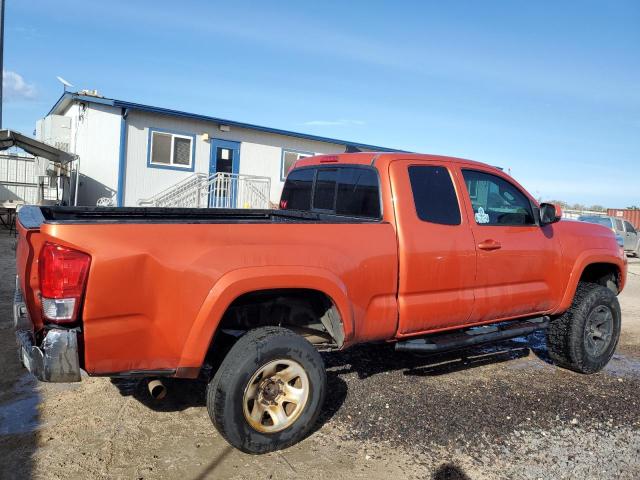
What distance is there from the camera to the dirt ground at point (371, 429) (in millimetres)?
3439

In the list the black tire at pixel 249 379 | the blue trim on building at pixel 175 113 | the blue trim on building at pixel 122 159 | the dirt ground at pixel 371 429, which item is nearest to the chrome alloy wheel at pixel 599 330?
the dirt ground at pixel 371 429

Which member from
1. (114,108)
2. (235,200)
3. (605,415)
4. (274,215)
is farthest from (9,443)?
(235,200)

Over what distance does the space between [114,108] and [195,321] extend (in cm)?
1277

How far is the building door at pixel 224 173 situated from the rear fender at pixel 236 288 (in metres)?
12.7

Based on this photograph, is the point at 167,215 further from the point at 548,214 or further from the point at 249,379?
the point at 548,214

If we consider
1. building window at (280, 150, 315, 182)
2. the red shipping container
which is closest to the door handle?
building window at (280, 150, 315, 182)

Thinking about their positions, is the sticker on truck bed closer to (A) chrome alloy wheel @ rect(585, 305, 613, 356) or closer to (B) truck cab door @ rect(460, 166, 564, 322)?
(B) truck cab door @ rect(460, 166, 564, 322)

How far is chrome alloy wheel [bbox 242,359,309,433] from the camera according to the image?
11.5ft

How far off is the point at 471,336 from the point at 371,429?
4.04 ft

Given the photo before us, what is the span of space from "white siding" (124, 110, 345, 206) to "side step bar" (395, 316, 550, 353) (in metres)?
12.1

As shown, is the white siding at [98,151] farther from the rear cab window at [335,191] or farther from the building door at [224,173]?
the rear cab window at [335,191]

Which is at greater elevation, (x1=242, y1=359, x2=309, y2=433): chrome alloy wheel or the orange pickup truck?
the orange pickup truck

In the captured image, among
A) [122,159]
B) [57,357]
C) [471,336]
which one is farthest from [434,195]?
[122,159]

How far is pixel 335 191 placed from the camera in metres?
4.93
